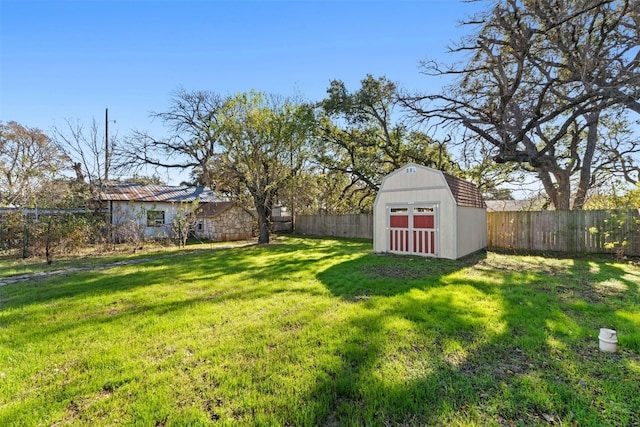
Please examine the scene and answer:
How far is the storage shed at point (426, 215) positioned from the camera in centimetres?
834

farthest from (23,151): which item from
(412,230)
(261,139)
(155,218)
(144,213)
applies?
(412,230)

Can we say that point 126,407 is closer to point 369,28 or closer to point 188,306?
point 188,306

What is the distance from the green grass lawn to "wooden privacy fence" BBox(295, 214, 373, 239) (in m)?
10.2

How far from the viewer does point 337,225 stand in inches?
677

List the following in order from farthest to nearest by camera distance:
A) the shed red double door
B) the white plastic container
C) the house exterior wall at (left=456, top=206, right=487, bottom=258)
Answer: the shed red double door, the house exterior wall at (left=456, top=206, right=487, bottom=258), the white plastic container

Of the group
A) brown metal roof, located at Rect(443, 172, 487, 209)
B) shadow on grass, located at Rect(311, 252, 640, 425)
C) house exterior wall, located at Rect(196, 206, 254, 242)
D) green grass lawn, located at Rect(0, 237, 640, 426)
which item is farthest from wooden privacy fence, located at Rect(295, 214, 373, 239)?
shadow on grass, located at Rect(311, 252, 640, 425)

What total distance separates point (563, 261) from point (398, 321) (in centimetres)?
741

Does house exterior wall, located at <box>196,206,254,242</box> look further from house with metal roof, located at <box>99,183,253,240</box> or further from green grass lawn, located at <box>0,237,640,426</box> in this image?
green grass lawn, located at <box>0,237,640,426</box>

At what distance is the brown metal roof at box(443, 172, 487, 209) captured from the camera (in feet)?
27.9

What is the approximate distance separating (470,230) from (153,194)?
53.9 ft

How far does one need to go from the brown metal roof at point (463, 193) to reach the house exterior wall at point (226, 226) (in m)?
9.97

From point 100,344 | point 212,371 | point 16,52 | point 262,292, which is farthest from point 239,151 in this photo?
point 212,371

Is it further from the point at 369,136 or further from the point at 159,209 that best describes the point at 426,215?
the point at 159,209

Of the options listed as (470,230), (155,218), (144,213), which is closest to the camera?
(470,230)
